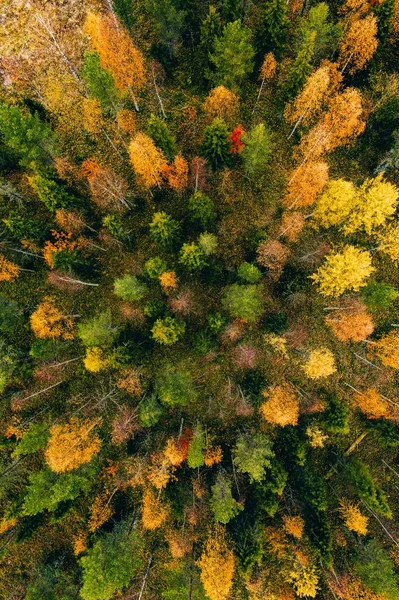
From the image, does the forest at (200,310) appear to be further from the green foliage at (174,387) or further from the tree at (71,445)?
the green foliage at (174,387)

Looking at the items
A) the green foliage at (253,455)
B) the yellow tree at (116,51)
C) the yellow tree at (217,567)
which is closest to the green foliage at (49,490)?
the yellow tree at (217,567)

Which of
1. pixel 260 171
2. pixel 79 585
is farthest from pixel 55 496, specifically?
pixel 260 171

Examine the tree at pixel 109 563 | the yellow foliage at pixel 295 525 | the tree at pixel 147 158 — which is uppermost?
the tree at pixel 147 158

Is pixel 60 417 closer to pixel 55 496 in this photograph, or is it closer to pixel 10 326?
pixel 55 496

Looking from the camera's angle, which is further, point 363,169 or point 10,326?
point 363,169

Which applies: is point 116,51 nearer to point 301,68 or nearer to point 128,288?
point 301,68

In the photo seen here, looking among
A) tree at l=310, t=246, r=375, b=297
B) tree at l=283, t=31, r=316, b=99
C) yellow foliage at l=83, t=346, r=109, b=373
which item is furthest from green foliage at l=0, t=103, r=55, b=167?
tree at l=310, t=246, r=375, b=297

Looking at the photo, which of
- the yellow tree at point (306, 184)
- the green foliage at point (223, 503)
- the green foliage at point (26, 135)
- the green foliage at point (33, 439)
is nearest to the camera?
the green foliage at point (26, 135)
